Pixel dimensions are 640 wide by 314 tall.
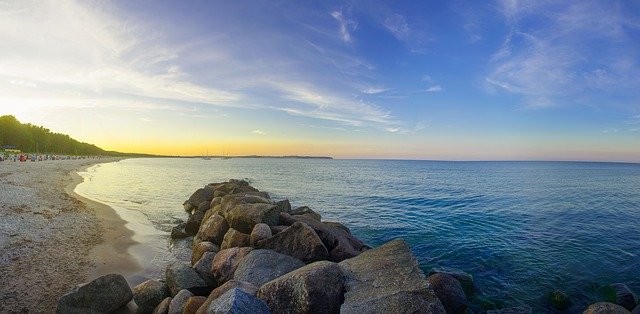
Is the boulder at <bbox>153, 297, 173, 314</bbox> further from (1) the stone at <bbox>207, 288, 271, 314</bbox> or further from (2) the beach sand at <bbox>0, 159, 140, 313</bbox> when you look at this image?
(2) the beach sand at <bbox>0, 159, 140, 313</bbox>

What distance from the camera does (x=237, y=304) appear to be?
18.7ft

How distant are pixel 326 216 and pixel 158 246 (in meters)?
12.7

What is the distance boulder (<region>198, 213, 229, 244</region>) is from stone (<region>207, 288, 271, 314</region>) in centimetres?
719

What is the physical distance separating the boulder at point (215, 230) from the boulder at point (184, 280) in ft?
12.7

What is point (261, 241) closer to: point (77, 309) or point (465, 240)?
point (77, 309)

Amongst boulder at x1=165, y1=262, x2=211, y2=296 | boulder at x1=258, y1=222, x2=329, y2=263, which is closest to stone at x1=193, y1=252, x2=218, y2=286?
boulder at x1=165, y1=262, x2=211, y2=296

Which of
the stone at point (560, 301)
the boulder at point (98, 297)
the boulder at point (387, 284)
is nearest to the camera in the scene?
the boulder at point (387, 284)

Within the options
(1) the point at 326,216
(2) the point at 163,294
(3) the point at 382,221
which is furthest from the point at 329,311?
(1) the point at 326,216

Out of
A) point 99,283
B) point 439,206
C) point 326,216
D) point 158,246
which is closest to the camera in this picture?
point 99,283

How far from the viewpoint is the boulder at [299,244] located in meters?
9.62

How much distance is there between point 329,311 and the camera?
6.65m

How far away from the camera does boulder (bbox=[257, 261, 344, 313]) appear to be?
6555mm

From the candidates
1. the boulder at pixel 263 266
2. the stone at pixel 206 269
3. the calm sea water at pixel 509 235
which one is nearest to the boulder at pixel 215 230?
the stone at pixel 206 269

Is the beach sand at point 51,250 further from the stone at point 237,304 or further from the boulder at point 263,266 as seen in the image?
the stone at point 237,304
